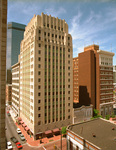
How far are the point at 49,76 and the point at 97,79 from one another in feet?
119

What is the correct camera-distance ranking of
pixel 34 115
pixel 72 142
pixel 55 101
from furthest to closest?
pixel 55 101 < pixel 34 115 < pixel 72 142

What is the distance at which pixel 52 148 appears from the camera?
42.6 metres

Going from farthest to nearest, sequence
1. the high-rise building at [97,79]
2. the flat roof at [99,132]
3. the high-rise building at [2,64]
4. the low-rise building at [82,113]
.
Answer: the high-rise building at [97,79] → the low-rise building at [82,113] → the flat roof at [99,132] → the high-rise building at [2,64]

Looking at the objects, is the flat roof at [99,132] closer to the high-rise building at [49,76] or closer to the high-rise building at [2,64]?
the high-rise building at [2,64]

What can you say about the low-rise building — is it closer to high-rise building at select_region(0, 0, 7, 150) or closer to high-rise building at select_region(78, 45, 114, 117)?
high-rise building at select_region(78, 45, 114, 117)

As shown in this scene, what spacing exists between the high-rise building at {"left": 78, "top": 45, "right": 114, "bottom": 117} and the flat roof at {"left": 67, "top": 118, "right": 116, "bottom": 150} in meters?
36.5

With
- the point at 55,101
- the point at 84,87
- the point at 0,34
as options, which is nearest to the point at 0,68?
the point at 0,34

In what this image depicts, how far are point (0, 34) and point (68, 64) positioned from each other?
5179 centimetres

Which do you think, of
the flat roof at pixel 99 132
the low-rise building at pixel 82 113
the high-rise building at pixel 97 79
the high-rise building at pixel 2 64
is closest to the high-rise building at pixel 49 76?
the low-rise building at pixel 82 113

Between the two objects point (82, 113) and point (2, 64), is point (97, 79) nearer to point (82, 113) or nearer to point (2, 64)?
point (82, 113)

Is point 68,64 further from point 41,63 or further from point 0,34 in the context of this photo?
point 0,34

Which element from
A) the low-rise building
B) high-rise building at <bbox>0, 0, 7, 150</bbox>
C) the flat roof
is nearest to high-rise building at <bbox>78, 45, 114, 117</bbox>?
the low-rise building

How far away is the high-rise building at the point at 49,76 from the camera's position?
51.6 m

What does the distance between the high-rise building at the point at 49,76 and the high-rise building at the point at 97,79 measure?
20.1 metres
